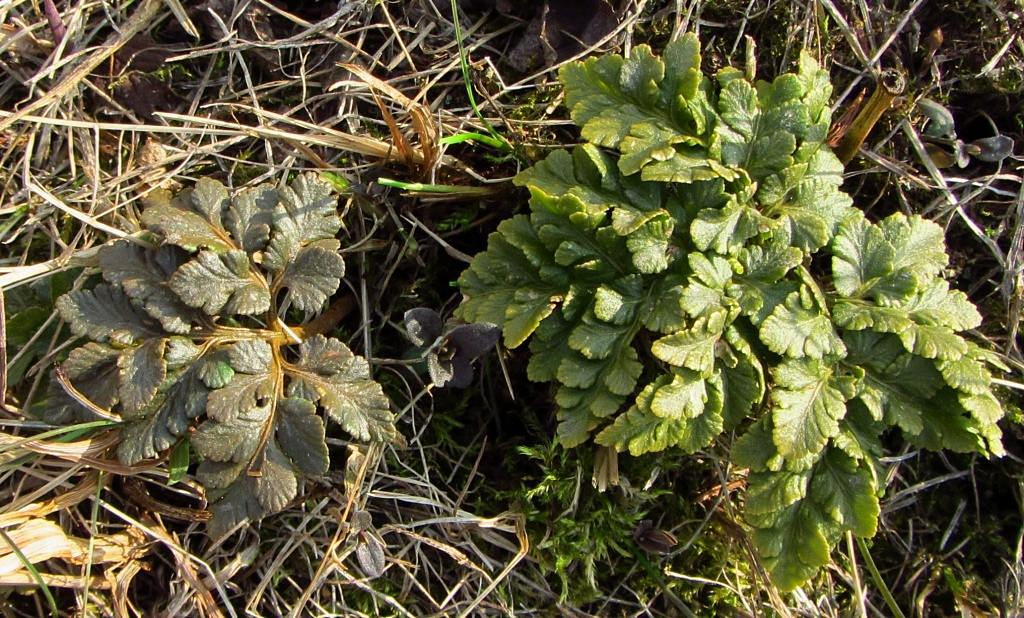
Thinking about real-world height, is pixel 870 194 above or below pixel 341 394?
above

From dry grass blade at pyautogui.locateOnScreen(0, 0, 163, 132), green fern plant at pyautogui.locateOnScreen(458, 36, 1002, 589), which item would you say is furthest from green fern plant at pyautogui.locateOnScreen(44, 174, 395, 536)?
dry grass blade at pyautogui.locateOnScreen(0, 0, 163, 132)

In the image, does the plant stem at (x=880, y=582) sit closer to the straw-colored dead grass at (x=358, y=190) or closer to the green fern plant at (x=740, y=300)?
the straw-colored dead grass at (x=358, y=190)

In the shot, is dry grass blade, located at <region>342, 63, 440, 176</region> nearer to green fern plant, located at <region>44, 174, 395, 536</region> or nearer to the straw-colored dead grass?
the straw-colored dead grass

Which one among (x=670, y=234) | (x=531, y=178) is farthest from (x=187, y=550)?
(x=670, y=234)

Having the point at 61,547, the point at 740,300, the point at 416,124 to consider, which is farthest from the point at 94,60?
the point at 740,300

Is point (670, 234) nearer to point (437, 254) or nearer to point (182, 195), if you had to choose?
point (437, 254)

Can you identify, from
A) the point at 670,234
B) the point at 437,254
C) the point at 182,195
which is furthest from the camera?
the point at 437,254


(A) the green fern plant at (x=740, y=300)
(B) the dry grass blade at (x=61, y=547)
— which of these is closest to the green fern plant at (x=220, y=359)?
(B) the dry grass blade at (x=61, y=547)
